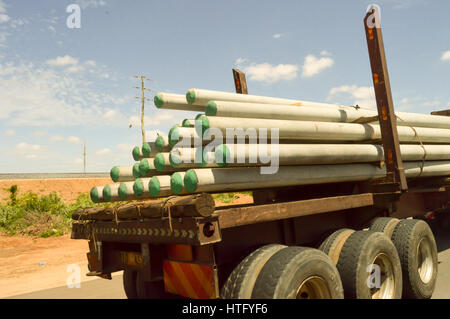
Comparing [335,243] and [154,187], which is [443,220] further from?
[154,187]

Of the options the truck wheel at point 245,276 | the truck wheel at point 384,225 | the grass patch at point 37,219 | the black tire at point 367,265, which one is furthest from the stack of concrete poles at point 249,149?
the grass patch at point 37,219

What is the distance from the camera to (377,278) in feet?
13.1

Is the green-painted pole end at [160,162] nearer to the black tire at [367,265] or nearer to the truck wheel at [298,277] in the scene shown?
the truck wheel at [298,277]

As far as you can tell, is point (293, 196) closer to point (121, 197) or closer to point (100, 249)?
point (121, 197)

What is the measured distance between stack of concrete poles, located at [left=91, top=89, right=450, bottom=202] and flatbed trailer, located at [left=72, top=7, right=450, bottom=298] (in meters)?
0.30

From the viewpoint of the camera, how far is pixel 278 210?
3.39m

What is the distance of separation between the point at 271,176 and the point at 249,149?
1.50 feet

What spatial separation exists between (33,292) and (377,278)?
19.9 ft

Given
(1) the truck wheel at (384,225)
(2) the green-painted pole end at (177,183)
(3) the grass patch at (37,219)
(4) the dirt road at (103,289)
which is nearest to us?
(2) the green-painted pole end at (177,183)

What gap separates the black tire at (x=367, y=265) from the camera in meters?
3.62

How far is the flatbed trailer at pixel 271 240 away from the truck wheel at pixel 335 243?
0.01m

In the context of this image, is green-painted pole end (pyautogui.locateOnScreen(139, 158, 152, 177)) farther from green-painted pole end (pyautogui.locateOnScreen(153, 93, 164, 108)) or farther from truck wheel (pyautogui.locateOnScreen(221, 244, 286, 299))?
truck wheel (pyautogui.locateOnScreen(221, 244, 286, 299))

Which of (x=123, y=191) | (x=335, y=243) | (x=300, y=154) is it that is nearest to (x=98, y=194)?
(x=123, y=191)
